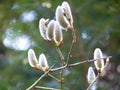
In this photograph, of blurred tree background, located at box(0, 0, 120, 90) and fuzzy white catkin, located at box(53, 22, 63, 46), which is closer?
fuzzy white catkin, located at box(53, 22, 63, 46)

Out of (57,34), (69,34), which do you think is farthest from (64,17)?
(69,34)

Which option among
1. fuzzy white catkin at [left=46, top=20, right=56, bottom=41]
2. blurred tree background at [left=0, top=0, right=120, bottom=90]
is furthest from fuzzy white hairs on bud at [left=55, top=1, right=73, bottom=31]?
blurred tree background at [left=0, top=0, right=120, bottom=90]

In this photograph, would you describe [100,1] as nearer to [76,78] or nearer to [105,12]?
[105,12]

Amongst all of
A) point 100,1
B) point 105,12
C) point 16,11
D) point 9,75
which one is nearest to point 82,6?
point 100,1

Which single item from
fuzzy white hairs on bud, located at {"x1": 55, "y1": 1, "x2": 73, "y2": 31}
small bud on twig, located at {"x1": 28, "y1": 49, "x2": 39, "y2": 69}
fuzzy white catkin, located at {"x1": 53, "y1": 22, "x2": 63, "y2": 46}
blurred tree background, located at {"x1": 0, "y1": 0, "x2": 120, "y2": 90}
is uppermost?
blurred tree background, located at {"x1": 0, "y1": 0, "x2": 120, "y2": 90}

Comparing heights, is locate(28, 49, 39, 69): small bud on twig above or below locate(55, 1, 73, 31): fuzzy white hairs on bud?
below

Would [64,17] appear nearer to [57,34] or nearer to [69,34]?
[57,34]

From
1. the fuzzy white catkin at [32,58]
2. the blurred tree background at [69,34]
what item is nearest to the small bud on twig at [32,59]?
the fuzzy white catkin at [32,58]

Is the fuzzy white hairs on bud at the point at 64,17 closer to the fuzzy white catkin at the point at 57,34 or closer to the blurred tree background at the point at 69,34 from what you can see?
the fuzzy white catkin at the point at 57,34

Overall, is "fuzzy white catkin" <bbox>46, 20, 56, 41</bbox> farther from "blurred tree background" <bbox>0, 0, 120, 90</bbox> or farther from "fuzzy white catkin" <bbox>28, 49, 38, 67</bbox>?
"blurred tree background" <bbox>0, 0, 120, 90</bbox>
